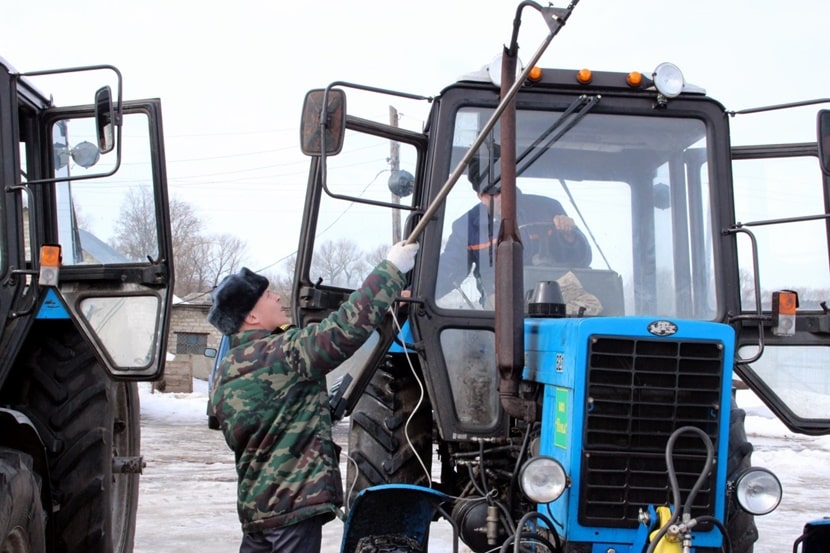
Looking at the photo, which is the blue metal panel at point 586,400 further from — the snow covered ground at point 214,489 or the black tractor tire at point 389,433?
the snow covered ground at point 214,489

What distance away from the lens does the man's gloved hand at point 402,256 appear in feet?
12.1

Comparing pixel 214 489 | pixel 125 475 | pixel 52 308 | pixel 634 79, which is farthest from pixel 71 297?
pixel 214 489

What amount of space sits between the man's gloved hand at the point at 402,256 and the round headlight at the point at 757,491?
4.98 ft

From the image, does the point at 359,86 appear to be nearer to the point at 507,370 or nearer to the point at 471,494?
the point at 507,370

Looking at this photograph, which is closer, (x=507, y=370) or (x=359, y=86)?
(x=507, y=370)

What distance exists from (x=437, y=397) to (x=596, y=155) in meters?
1.44

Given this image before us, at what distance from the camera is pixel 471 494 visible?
15.1 ft

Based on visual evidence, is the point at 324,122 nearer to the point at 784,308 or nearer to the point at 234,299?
the point at 234,299

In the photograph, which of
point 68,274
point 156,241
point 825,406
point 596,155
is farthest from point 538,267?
point 68,274

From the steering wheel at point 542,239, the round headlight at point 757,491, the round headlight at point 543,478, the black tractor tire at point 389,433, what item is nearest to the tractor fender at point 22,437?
the black tractor tire at point 389,433

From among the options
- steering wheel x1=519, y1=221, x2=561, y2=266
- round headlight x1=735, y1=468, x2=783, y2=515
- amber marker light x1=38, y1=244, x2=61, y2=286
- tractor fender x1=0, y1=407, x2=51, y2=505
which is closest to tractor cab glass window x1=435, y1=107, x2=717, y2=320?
steering wheel x1=519, y1=221, x2=561, y2=266

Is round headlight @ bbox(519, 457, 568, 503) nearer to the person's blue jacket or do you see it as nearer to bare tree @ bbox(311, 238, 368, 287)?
the person's blue jacket

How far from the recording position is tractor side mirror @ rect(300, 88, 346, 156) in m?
4.12

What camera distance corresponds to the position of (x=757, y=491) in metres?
3.67
